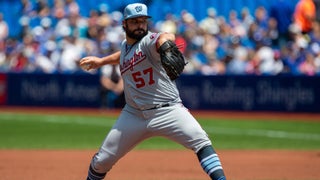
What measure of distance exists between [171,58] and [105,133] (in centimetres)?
1018

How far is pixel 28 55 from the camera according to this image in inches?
893

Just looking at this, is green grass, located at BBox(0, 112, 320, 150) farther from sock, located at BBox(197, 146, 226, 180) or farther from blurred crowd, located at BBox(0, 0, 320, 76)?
sock, located at BBox(197, 146, 226, 180)

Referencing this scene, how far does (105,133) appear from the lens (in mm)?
16812

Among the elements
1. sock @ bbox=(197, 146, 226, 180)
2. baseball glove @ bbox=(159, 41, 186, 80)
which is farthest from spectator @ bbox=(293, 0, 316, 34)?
baseball glove @ bbox=(159, 41, 186, 80)

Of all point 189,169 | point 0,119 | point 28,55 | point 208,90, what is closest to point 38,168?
point 189,169

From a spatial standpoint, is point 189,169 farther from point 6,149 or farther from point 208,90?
point 208,90

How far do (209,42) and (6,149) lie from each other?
30.1 feet

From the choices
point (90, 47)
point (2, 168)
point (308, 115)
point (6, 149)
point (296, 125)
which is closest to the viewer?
point (2, 168)

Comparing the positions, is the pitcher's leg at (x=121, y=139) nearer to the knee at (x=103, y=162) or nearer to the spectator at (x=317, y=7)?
the knee at (x=103, y=162)

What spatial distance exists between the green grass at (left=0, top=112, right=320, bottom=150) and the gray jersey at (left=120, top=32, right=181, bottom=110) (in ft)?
23.7

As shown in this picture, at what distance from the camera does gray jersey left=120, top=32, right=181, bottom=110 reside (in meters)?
7.32

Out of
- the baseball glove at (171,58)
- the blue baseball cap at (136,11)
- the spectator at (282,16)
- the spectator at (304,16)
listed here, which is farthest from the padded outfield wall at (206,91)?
the baseball glove at (171,58)

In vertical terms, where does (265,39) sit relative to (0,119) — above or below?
above

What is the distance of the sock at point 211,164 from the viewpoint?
7109 millimetres
